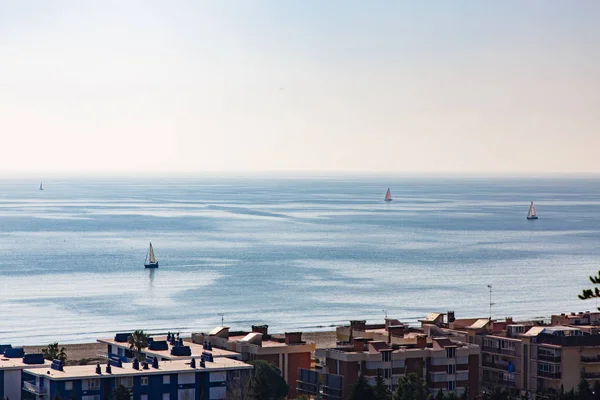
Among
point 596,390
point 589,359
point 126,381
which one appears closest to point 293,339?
point 126,381

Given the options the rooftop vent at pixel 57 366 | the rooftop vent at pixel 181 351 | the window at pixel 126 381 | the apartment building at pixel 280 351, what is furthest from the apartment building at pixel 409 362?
the rooftop vent at pixel 57 366

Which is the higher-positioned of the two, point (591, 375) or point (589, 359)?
point (589, 359)

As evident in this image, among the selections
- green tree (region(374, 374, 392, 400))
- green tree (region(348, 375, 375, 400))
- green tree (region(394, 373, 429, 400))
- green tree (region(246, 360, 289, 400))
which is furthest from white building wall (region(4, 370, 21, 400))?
green tree (region(394, 373, 429, 400))

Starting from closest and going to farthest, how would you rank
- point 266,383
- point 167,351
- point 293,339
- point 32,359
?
point 266,383
point 32,359
point 167,351
point 293,339

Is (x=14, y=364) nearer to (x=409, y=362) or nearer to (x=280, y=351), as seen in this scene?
(x=280, y=351)

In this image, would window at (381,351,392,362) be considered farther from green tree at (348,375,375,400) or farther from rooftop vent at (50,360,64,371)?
rooftop vent at (50,360,64,371)

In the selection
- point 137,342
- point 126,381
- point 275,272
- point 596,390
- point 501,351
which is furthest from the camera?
point 275,272
